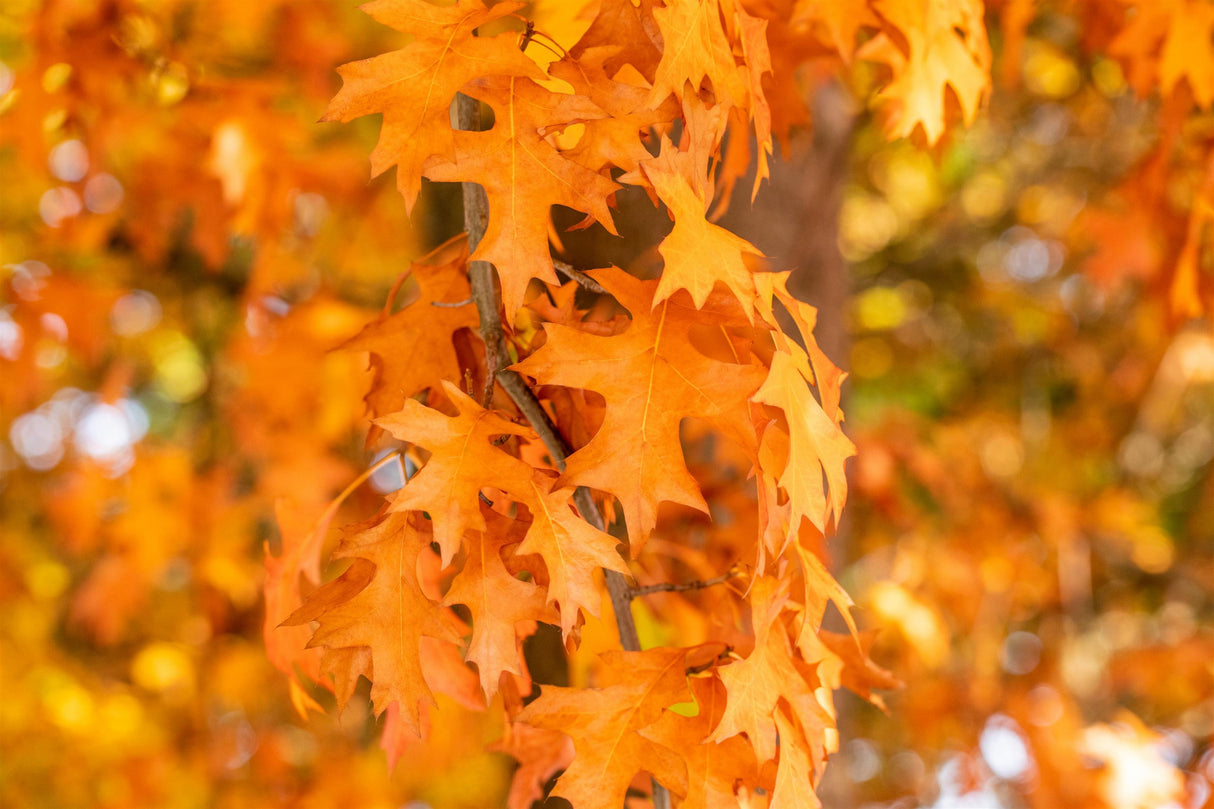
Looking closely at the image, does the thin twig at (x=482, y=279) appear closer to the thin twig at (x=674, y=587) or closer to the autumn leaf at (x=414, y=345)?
the autumn leaf at (x=414, y=345)

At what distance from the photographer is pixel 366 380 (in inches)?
43.5

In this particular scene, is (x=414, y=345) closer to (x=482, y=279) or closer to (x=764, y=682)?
(x=482, y=279)

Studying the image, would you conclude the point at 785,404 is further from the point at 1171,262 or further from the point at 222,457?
the point at 222,457

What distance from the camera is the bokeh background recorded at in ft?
6.52

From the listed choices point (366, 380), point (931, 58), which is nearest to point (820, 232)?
point (931, 58)

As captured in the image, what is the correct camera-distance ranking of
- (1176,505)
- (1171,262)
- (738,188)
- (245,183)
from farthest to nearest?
(1176,505), (245,183), (1171,262), (738,188)

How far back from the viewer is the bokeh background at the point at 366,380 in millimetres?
1987

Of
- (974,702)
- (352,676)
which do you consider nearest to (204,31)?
(352,676)

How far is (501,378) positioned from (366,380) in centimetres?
36

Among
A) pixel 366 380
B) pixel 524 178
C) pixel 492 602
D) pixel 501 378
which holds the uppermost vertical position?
pixel 524 178

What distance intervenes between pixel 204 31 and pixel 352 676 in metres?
2.89

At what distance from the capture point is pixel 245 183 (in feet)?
6.94

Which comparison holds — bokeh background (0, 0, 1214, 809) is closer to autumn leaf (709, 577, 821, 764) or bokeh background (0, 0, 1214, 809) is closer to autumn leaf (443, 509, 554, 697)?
autumn leaf (443, 509, 554, 697)

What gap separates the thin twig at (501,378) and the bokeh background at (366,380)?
1.17 feet
